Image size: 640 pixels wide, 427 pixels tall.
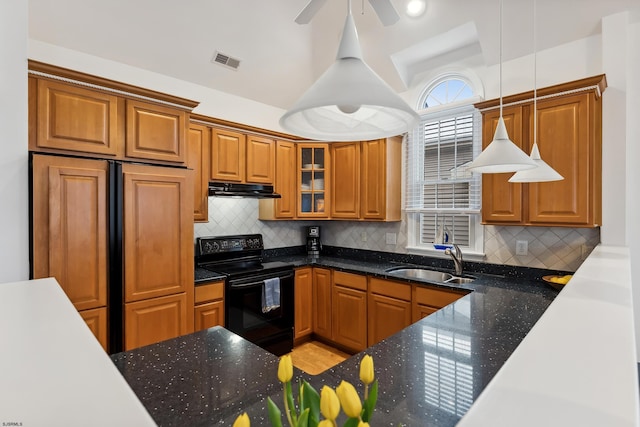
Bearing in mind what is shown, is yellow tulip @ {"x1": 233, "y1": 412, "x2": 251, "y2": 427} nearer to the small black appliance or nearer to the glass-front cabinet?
the glass-front cabinet

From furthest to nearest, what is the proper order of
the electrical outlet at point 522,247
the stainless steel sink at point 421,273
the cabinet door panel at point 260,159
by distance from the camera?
the cabinet door panel at point 260,159
the stainless steel sink at point 421,273
the electrical outlet at point 522,247

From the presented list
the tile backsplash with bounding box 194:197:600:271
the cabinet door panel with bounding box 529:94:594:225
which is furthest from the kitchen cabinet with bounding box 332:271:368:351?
the cabinet door panel with bounding box 529:94:594:225

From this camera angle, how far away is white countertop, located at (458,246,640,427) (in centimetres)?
40

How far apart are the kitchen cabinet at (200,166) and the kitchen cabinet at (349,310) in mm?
1503

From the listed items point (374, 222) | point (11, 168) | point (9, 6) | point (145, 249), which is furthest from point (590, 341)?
point (374, 222)

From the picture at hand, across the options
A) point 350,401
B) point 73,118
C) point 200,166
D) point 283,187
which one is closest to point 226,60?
point 200,166

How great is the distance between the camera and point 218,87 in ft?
11.4

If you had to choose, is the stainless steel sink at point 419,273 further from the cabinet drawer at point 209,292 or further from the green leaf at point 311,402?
the green leaf at point 311,402

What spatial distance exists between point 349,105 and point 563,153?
234cm

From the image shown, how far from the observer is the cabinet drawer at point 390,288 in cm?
289

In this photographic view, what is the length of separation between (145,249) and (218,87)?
6.62 ft

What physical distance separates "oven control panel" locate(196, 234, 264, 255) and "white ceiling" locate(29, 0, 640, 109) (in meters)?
1.62

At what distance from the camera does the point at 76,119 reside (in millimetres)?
2047

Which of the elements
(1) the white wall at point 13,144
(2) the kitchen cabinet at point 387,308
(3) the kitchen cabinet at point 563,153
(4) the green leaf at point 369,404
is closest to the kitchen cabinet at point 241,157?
(1) the white wall at point 13,144
